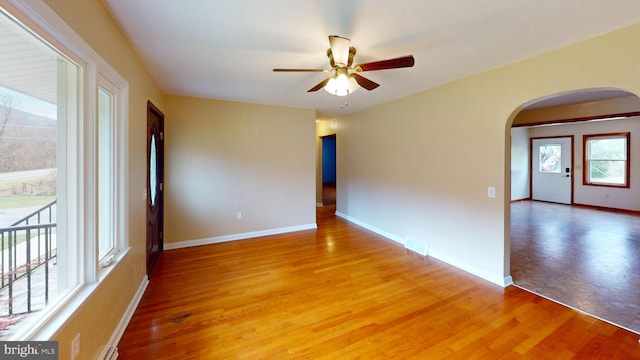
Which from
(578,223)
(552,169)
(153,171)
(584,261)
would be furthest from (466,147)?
(552,169)

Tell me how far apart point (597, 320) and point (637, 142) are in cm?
682

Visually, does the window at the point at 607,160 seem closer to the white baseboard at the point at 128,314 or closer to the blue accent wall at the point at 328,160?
the blue accent wall at the point at 328,160

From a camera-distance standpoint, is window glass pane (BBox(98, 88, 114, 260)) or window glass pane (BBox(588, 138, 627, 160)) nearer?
window glass pane (BBox(98, 88, 114, 260))

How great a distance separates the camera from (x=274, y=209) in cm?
481

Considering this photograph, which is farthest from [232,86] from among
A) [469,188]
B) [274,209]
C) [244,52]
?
[469,188]

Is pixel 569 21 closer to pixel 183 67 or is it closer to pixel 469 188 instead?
pixel 469 188

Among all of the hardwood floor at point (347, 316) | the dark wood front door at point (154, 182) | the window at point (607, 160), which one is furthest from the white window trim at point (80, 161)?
the window at point (607, 160)

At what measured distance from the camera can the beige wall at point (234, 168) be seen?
13.2 ft

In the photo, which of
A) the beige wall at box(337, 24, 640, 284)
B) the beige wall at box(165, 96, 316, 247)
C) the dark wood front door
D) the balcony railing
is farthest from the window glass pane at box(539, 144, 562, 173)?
the balcony railing

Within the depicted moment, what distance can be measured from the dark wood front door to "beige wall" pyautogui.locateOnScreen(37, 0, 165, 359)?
25cm

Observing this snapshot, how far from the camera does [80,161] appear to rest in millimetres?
1505

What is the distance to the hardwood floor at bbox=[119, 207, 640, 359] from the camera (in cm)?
186

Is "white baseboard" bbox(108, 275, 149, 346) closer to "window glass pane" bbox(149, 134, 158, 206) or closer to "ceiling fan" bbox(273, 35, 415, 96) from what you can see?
"window glass pane" bbox(149, 134, 158, 206)

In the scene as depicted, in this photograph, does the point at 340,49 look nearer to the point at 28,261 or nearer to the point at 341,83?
the point at 341,83
